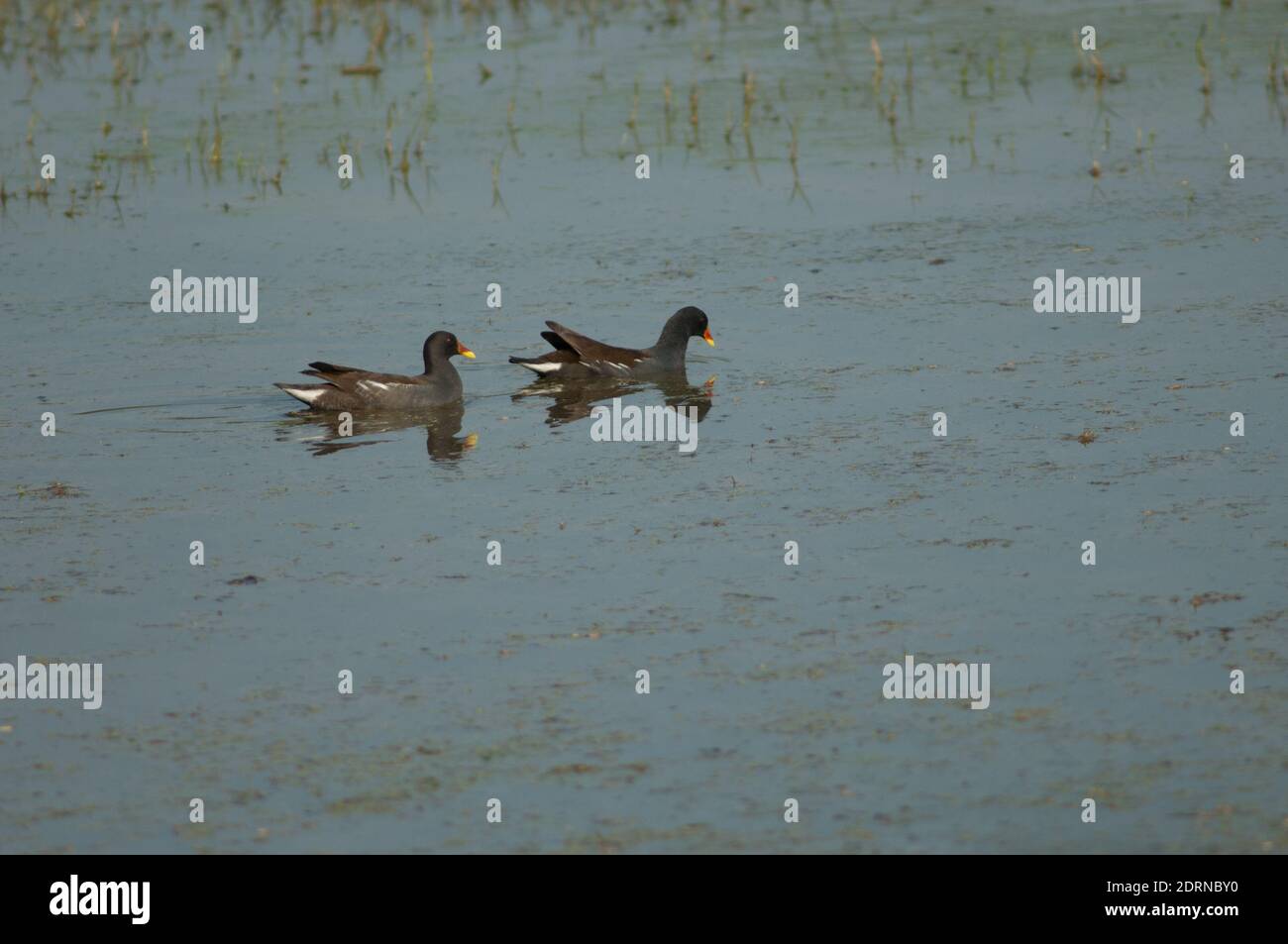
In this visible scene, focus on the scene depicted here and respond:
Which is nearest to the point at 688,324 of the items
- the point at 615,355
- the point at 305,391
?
the point at 615,355

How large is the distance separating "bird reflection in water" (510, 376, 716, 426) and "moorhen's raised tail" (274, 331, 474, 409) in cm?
55

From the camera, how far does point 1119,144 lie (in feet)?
55.0

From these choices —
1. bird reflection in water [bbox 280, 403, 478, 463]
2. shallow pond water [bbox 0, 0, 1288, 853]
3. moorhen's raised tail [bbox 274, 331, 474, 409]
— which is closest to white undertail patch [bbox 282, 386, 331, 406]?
moorhen's raised tail [bbox 274, 331, 474, 409]

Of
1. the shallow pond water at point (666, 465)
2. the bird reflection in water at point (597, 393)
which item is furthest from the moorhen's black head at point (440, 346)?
the bird reflection in water at point (597, 393)

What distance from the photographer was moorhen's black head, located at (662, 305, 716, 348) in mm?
12227

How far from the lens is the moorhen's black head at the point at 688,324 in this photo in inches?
481

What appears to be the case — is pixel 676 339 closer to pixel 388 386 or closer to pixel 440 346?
pixel 440 346

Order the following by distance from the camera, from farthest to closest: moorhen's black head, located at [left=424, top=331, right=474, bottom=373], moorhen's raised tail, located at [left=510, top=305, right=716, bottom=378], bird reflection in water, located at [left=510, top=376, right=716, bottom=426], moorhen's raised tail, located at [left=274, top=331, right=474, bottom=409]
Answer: moorhen's raised tail, located at [left=510, top=305, right=716, bottom=378] < moorhen's black head, located at [left=424, top=331, right=474, bottom=373] < bird reflection in water, located at [left=510, top=376, right=716, bottom=426] < moorhen's raised tail, located at [left=274, top=331, right=474, bottom=409]

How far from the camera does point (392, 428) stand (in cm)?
1133

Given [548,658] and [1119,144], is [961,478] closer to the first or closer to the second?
[548,658]

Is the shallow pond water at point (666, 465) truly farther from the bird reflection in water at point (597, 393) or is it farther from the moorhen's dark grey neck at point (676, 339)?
the moorhen's dark grey neck at point (676, 339)

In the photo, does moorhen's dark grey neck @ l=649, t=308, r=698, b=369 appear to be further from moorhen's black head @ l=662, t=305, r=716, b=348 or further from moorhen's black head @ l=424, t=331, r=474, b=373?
moorhen's black head @ l=424, t=331, r=474, b=373

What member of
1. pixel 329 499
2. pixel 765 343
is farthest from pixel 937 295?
pixel 329 499

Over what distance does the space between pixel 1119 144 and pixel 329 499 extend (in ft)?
32.1
